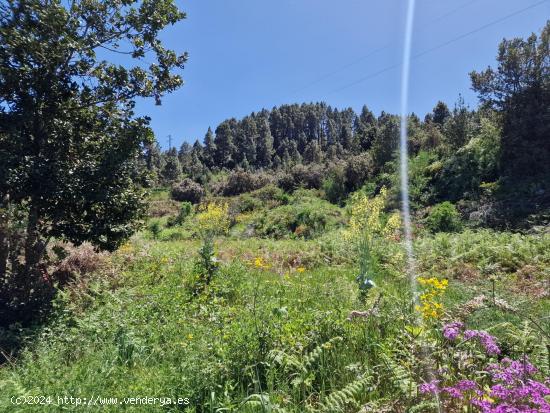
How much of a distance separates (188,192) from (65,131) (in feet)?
91.6

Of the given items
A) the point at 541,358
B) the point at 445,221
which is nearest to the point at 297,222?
the point at 445,221

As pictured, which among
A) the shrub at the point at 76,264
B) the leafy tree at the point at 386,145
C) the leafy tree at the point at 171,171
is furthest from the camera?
the leafy tree at the point at 171,171

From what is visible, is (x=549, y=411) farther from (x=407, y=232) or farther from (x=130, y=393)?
(x=407, y=232)

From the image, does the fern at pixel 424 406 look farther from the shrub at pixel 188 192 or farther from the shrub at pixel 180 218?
the shrub at pixel 188 192

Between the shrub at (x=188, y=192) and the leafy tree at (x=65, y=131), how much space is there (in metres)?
26.6

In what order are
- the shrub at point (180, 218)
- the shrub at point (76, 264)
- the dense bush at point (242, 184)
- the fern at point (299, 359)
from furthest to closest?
the dense bush at point (242, 184) → the shrub at point (180, 218) → the shrub at point (76, 264) → the fern at point (299, 359)

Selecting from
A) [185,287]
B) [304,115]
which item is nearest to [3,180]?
[185,287]

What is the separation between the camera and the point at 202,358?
11.0 feet

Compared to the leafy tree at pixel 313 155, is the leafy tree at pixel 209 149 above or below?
above

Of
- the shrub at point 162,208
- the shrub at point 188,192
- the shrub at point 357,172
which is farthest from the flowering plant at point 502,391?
the shrub at point 188,192

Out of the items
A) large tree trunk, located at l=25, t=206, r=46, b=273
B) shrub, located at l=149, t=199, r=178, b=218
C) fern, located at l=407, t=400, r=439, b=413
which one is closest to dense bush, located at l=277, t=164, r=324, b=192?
shrub, located at l=149, t=199, r=178, b=218

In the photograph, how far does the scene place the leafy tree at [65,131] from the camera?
548 cm

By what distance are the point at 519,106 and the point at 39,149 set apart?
19.2 metres

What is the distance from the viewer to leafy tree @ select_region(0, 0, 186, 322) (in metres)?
5.48
